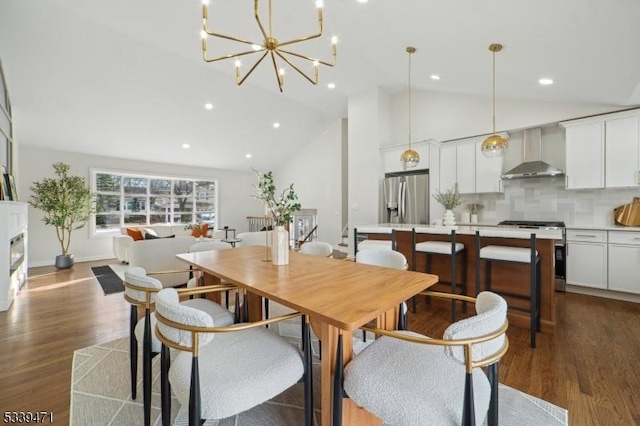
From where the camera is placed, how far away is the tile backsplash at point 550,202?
13.1 feet

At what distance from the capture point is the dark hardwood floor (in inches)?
68.2

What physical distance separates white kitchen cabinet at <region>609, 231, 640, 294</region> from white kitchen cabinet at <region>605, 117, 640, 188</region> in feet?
2.27

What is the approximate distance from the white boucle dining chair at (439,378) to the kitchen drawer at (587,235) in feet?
12.4

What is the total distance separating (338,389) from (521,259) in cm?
222

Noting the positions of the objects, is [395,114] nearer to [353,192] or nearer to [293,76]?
[353,192]

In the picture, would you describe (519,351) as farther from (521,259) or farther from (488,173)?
(488,173)

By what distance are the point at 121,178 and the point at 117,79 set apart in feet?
10.7

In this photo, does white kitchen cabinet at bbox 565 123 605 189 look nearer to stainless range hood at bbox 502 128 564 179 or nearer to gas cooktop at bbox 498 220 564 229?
stainless range hood at bbox 502 128 564 179

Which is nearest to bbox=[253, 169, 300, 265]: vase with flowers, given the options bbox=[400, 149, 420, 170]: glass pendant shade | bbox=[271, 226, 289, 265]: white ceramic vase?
bbox=[271, 226, 289, 265]: white ceramic vase

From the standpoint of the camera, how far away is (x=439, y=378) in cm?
106

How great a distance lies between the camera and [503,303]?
3.44 feet

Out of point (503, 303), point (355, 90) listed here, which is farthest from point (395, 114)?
point (503, 303)

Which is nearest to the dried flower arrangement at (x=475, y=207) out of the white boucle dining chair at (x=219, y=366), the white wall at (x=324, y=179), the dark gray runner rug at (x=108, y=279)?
the white wall at (x=324, y=179)

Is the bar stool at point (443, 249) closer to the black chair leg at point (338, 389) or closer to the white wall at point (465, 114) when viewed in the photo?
the black chair leg at point (338, 389)
